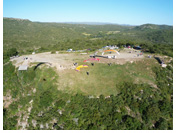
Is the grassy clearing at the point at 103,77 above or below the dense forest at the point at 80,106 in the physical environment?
above

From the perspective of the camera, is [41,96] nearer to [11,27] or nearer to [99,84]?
[99,84]

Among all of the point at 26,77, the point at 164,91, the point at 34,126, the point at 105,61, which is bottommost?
the point at 34,126

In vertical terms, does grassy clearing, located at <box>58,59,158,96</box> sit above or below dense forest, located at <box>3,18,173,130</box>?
above

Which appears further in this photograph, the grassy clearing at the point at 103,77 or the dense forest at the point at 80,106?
the grassy clearing at the point at 103,77

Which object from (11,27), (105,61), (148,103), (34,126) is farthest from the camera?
(11,27)

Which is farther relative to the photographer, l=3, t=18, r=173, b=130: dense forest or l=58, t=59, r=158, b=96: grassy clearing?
l=58, t=59, r=158, b=96: grassy clearing

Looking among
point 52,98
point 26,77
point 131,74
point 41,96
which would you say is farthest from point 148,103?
point 26,77

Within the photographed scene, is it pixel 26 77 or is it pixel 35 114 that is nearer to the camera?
pixel 35 114

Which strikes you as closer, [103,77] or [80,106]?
[80,106]
